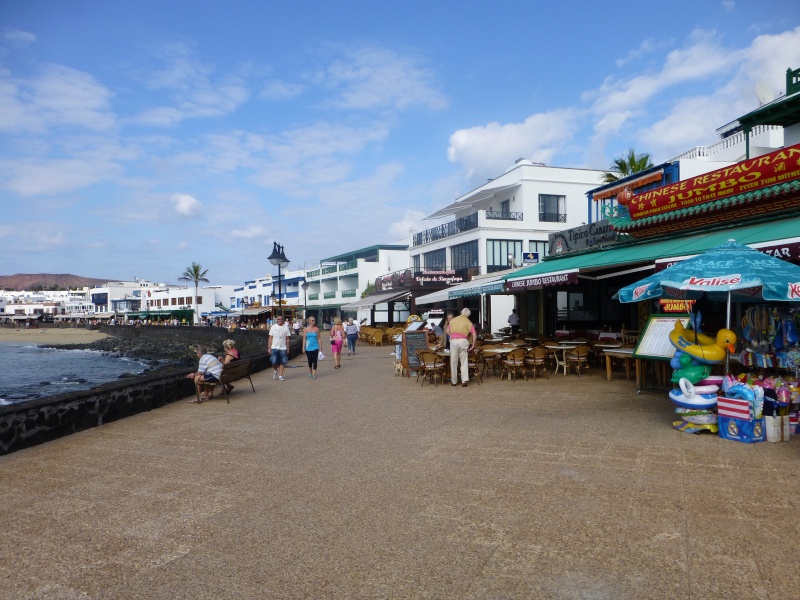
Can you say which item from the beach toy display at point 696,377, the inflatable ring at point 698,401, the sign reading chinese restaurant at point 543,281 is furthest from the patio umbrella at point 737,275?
the sign reading chinese restaurant at point 543,281

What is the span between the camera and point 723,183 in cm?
986

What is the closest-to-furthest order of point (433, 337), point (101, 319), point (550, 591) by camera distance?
point (550, 591)
point (433, 337)
point (101, 319)

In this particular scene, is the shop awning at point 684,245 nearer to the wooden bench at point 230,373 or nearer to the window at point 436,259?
the wooden bench at point 230,373

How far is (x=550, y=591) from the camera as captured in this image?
2959 mm

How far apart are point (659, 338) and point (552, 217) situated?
25.1m

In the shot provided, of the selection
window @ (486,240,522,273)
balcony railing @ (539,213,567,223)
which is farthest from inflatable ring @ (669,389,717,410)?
balcony railing @ (539,213,567,223)

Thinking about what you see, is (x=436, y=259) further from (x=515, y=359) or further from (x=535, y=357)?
(x=515, y=359)

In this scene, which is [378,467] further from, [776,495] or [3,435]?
[3,435]

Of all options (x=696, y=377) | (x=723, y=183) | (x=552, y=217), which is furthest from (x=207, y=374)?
(x=552, y=217)

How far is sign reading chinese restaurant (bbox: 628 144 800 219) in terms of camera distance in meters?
8.83

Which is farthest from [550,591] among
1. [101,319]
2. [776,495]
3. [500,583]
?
[101,319]

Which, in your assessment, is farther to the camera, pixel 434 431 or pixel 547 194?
pixel 547 194

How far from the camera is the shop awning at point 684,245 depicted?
811 centimetres

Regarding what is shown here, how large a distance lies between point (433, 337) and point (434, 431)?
682 centimetres
